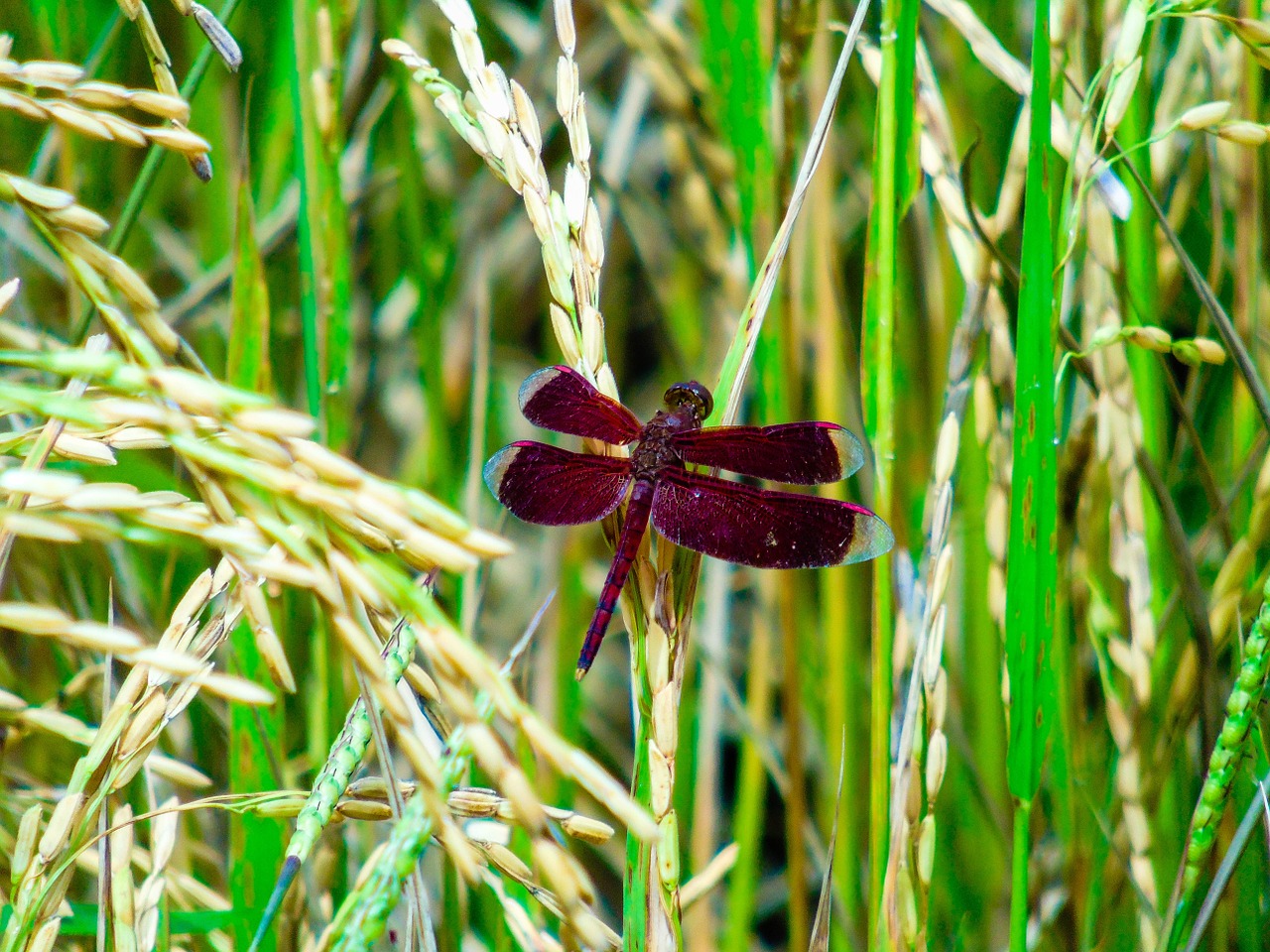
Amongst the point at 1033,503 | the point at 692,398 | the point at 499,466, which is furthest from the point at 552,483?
the point at 1033,503

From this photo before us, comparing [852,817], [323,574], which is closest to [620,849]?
[852,817]

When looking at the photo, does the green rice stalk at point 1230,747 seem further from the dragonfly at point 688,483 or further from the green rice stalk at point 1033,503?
the dragonfly at point 688,483

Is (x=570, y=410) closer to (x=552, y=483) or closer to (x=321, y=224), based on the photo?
(x=552, y=483)

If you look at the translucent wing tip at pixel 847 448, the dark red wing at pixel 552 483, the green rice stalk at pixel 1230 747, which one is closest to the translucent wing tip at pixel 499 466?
the dark red wing at pixel 552 483

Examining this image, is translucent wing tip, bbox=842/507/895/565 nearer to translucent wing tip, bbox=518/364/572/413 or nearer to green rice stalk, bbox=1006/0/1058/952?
green rice stalk, bbox=1006/0/1058/952

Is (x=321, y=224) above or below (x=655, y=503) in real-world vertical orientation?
above

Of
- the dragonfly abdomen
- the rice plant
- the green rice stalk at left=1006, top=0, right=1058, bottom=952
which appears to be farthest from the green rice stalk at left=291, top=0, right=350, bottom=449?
the green rice stalk at left=1006, top=0, right=1058, bottom=952
